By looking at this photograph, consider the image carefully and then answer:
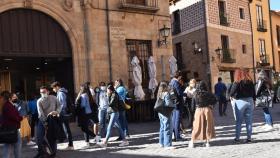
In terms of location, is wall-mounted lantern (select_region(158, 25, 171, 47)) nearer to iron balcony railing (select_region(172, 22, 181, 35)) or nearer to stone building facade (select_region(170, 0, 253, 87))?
stone building facade (select_region(170, 0, 253, 87))

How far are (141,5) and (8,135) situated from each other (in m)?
11.7

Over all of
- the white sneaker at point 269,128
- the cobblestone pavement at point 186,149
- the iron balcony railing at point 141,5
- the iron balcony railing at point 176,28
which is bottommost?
→ the cobblestone pavement at point 186,149

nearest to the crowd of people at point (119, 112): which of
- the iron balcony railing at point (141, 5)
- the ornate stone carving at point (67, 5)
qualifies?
the ornate stone carving at point (67, 5)

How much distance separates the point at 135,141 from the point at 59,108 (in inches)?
109

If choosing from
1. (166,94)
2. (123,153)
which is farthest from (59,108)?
(166,94)

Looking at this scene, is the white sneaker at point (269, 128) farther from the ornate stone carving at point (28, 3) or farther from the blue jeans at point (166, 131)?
the ornate stone carving at point (28, 3)

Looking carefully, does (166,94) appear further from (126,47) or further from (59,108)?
(126,47)

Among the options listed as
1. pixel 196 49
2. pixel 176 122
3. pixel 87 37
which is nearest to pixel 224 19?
pixel 196 49

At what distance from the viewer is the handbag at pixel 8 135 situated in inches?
299

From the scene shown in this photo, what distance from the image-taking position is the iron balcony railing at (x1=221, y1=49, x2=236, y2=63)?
3089 cm

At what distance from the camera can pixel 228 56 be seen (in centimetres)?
3133

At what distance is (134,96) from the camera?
16969 millimetres

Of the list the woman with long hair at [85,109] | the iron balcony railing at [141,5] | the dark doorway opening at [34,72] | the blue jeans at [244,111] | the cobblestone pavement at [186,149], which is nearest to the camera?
the cobblestone pavement at [186,149]

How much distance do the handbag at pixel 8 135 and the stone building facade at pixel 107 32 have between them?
7.78 meters
